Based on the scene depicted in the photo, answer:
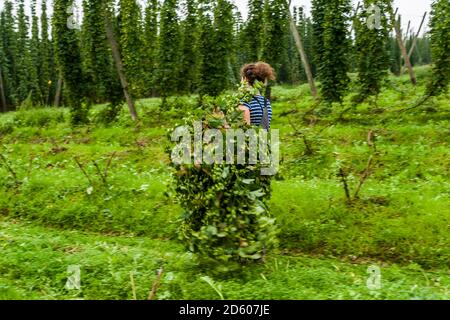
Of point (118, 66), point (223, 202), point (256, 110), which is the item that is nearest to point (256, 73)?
point (256, 110)

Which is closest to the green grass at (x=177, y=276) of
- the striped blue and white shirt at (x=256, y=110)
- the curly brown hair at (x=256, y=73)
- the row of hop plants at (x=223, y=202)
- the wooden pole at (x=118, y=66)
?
the row of hop plants at (x=223, y=202)

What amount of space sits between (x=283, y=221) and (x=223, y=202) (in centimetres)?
291

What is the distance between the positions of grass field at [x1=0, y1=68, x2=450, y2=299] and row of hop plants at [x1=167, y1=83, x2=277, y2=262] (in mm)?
386

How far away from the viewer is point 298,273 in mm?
6410

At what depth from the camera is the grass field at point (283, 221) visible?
19.9ft

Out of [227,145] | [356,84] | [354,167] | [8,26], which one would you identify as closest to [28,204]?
[227,145]

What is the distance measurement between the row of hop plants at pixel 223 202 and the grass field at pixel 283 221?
39 cm

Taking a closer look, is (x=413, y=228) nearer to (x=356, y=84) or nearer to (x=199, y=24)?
(x=356, y=84)

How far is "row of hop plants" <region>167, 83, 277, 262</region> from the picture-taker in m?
6.02

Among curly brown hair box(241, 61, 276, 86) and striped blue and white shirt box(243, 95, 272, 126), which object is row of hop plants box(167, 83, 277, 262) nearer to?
striped blue and white shirt box(243, 95, 272, 126)

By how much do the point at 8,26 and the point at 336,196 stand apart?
50.0 meters

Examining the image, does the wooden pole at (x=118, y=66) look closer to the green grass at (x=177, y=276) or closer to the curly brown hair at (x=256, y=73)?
the green grass at (x=177, y=276)

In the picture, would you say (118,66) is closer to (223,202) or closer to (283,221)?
(283,221)
